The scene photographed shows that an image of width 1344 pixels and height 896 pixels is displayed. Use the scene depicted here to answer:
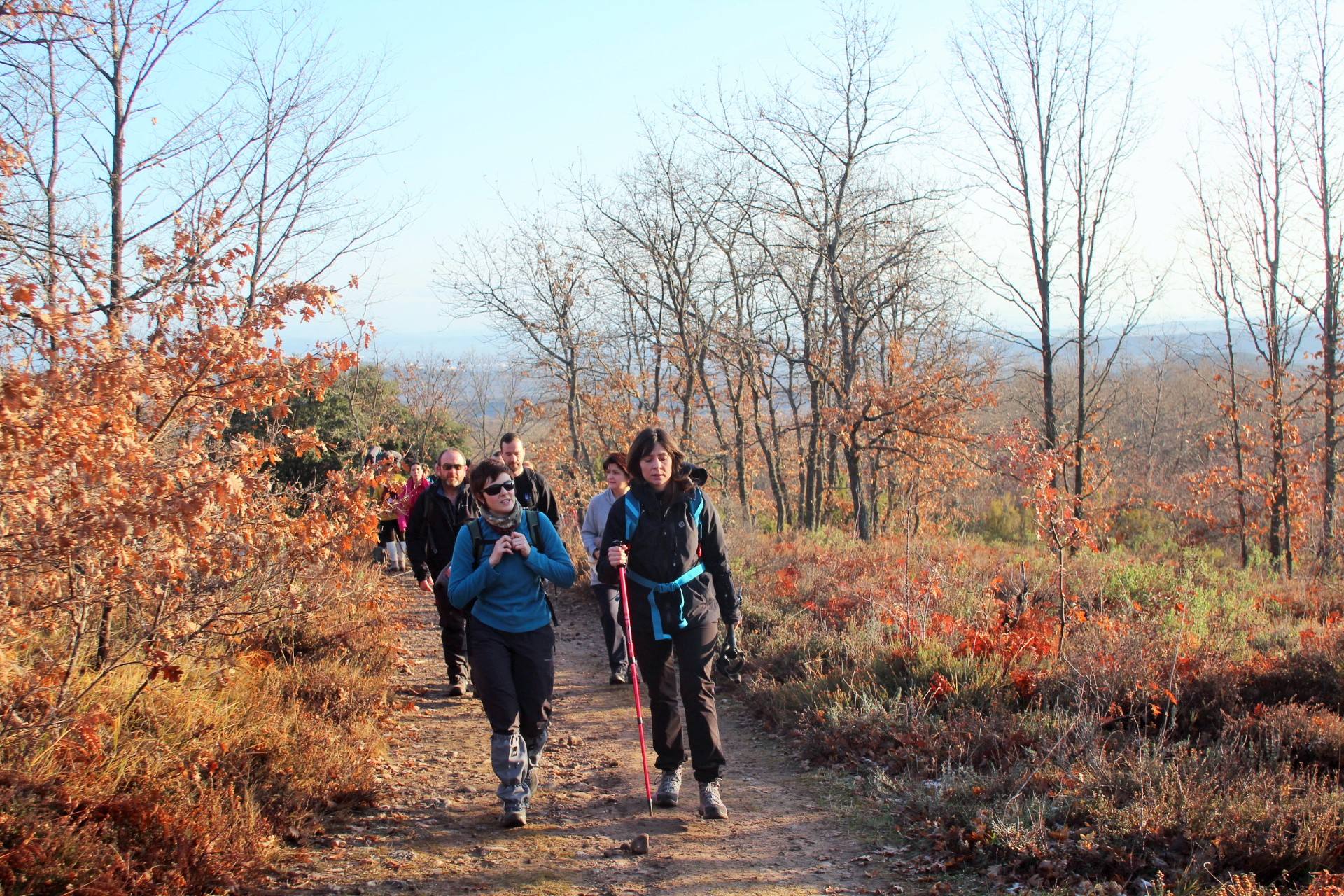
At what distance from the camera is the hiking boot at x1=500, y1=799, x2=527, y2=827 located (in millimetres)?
5082

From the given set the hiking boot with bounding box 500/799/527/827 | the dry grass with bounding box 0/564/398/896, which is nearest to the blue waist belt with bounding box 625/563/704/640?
the hiking boot with bounding box 500/799/527/827

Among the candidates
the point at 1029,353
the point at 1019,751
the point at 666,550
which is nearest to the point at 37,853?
the point at 666,550

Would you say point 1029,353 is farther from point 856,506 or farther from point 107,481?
point 107,481

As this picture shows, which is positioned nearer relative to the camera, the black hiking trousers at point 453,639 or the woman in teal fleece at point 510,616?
the woman in teal fleece at point 510,616

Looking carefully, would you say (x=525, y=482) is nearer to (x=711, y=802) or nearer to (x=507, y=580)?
(x=507, y=580)

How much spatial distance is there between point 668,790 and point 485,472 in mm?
2079

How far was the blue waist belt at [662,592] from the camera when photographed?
5047mm

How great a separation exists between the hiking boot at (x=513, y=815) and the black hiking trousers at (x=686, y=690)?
2.65 ft

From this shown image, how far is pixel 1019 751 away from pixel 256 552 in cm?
467

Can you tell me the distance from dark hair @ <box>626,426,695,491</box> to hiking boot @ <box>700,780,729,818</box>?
65.1 inches

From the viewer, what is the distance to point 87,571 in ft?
15.7

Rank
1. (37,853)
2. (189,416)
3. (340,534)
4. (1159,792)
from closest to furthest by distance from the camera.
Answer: (37,853), (1159,792), (189,416), (340,534)

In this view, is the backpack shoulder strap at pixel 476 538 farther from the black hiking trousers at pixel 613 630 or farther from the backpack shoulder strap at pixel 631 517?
the black hiking trousers at pixel 613 630

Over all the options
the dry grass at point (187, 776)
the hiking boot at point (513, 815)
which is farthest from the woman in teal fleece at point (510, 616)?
the dry grass at point (187, 776)
